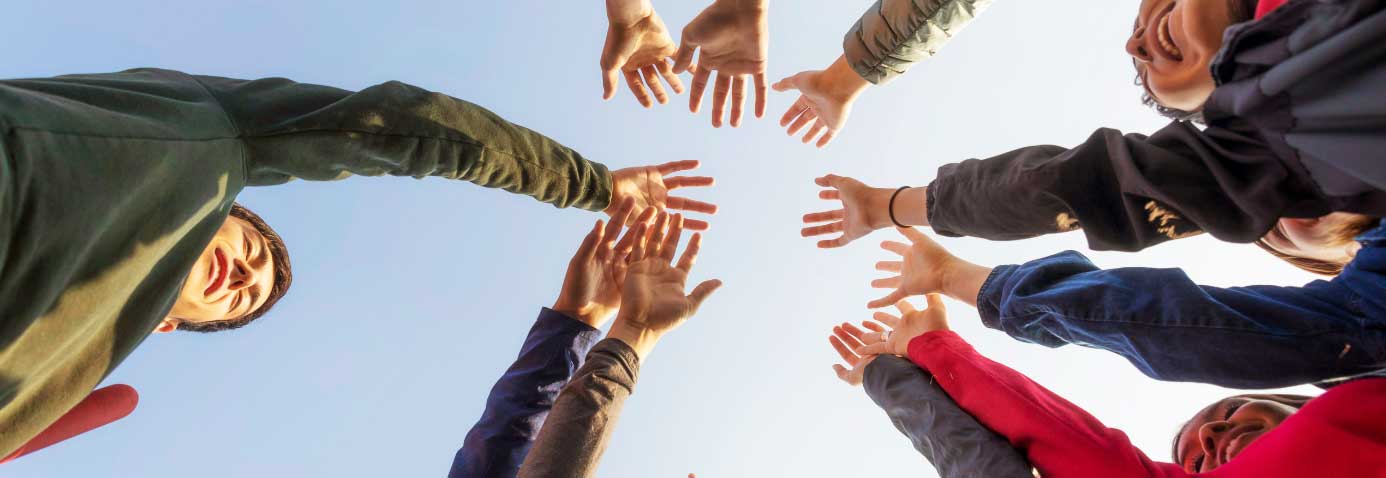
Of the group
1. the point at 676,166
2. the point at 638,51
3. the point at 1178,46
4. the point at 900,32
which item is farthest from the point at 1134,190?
the point at 676,166

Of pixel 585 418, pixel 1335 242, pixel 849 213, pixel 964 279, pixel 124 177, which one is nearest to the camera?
pixel 124 177

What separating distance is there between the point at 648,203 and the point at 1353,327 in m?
2.08

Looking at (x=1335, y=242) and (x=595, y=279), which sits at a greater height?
(x=1335, y=242)

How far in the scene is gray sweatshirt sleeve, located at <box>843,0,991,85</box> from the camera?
202 centimetres

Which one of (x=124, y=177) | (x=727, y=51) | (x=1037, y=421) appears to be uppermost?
(x=727, y=51)

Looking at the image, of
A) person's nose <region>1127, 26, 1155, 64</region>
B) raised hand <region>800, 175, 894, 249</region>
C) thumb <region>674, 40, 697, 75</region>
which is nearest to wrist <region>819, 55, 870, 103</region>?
raised hand <region>800, 175, 894, 249</region>

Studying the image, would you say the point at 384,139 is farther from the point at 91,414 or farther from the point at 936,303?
the point at 936,303

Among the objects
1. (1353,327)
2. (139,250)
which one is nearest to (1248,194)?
(1353,327)

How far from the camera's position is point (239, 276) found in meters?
1.89

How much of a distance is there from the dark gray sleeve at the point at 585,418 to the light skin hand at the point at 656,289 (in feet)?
0.45

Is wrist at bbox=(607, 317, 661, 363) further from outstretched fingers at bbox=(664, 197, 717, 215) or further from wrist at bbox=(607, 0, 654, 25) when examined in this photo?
wrist at bbox=(607, 0, 654, 25)

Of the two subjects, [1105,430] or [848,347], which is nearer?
[1105,430]

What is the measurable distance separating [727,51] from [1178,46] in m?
1.26

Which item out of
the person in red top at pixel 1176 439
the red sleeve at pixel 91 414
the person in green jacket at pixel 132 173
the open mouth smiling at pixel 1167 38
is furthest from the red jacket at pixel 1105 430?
the red sleeve at pixel 91 414
